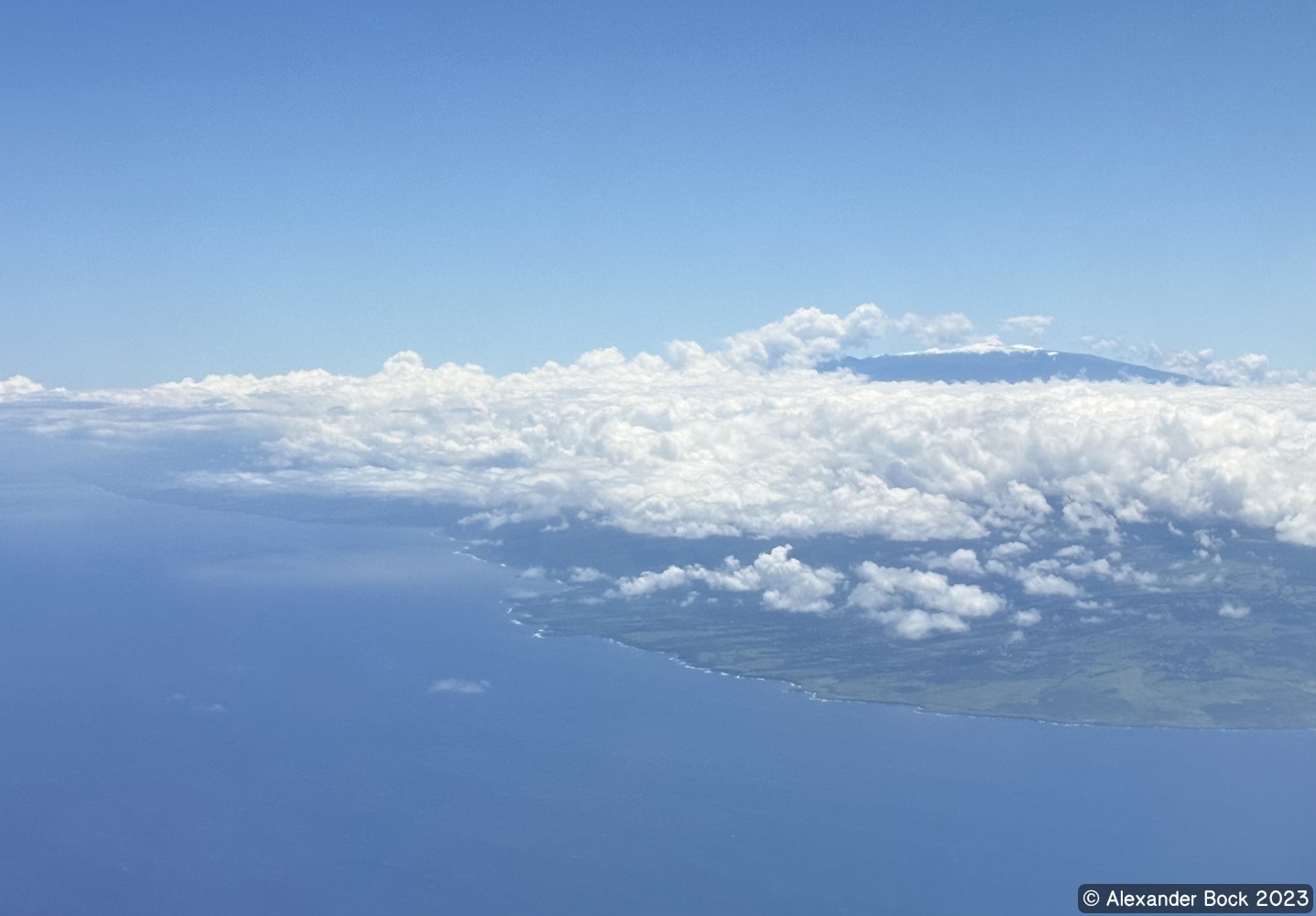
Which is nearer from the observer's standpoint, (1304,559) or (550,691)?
(550,691)

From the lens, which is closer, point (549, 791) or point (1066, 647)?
point (549, 791)

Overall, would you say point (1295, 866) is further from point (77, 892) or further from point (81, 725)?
point (81, 725)

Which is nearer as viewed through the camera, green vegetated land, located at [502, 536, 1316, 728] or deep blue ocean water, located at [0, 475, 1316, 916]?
deep blue ocean water, located at [0, 475, 1316, 916]

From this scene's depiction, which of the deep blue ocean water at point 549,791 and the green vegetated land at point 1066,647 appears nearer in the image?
the deep blue ocean water at point 549,791

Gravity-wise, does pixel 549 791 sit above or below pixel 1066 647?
below

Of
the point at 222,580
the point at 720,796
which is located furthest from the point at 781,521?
the point at 720,796
